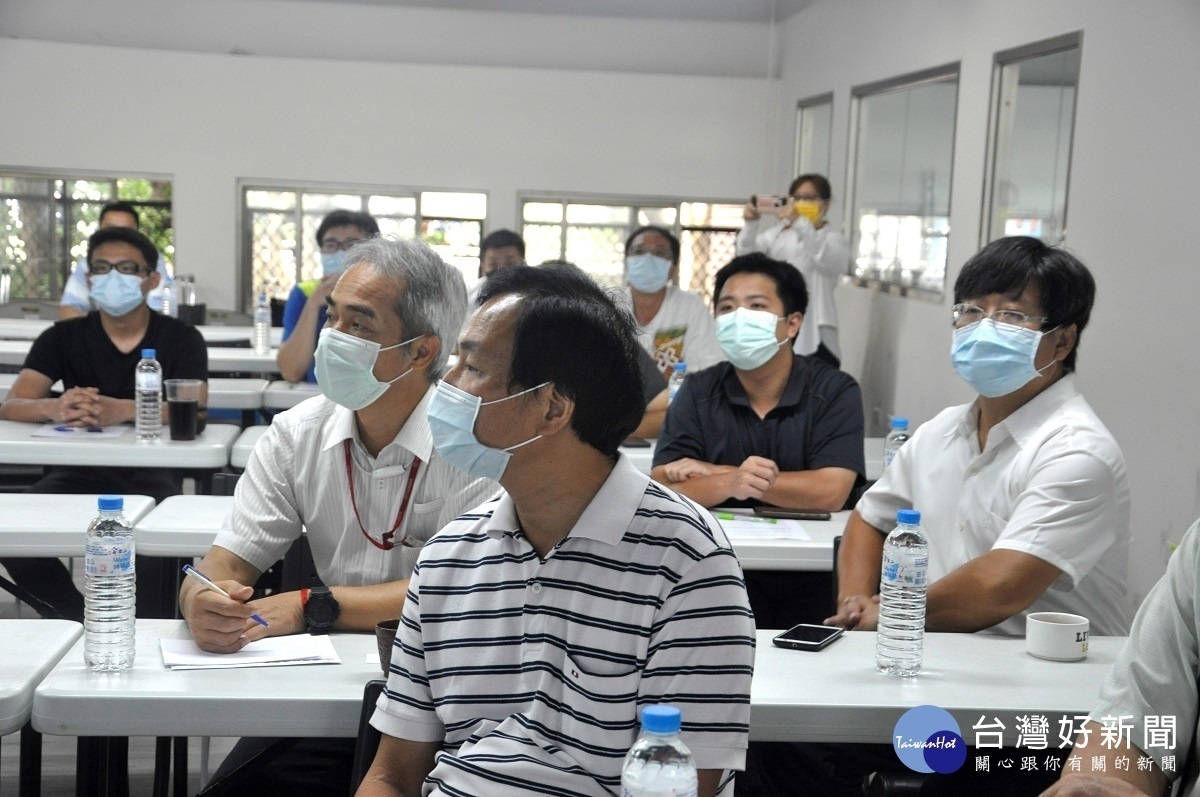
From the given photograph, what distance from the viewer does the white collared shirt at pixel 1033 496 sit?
2170 mm

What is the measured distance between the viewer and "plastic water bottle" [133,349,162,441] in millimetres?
3693

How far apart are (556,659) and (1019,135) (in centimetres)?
476

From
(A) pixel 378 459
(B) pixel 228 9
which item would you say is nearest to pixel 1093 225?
(A) pixel 378 459

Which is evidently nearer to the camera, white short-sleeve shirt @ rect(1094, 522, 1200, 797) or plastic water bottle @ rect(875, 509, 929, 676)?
white short-sleeve shirt @ rect(1094, 522, 1200, 797)

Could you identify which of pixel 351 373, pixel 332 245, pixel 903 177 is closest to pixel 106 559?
pixel 351 373

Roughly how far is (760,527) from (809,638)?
83 centimetres

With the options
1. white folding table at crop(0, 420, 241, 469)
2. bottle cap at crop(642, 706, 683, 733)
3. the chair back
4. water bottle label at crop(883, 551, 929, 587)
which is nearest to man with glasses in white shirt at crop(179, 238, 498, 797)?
the chair back

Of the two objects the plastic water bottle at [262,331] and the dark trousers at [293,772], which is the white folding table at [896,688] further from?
the plastic water bottle at [262,331]

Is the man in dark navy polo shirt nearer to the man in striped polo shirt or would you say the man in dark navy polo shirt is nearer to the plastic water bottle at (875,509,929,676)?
the plastic water bottle at (875,509,929,676)

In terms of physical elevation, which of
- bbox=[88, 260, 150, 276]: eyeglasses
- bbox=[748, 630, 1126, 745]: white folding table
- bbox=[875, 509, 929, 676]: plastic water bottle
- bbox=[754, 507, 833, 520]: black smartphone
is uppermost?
bbox=[88, 260, 150, 276]: eyeglasses

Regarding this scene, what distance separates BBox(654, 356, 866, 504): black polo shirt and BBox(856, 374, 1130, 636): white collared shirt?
545 mm

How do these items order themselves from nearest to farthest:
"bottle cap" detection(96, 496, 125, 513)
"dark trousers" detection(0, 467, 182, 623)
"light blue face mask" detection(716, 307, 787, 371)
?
"bottle cap" detection(96, 496, 125, 513) → "dark trousers" detection(0, 467, 182, 623) → "light blue face mask" detection(716, 307, 787, 371)

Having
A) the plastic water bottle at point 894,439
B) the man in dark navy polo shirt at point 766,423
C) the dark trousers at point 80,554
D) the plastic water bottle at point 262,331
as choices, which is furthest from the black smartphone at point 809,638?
the plastic water bottle at point 262,331

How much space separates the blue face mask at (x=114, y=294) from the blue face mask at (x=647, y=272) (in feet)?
7.12
